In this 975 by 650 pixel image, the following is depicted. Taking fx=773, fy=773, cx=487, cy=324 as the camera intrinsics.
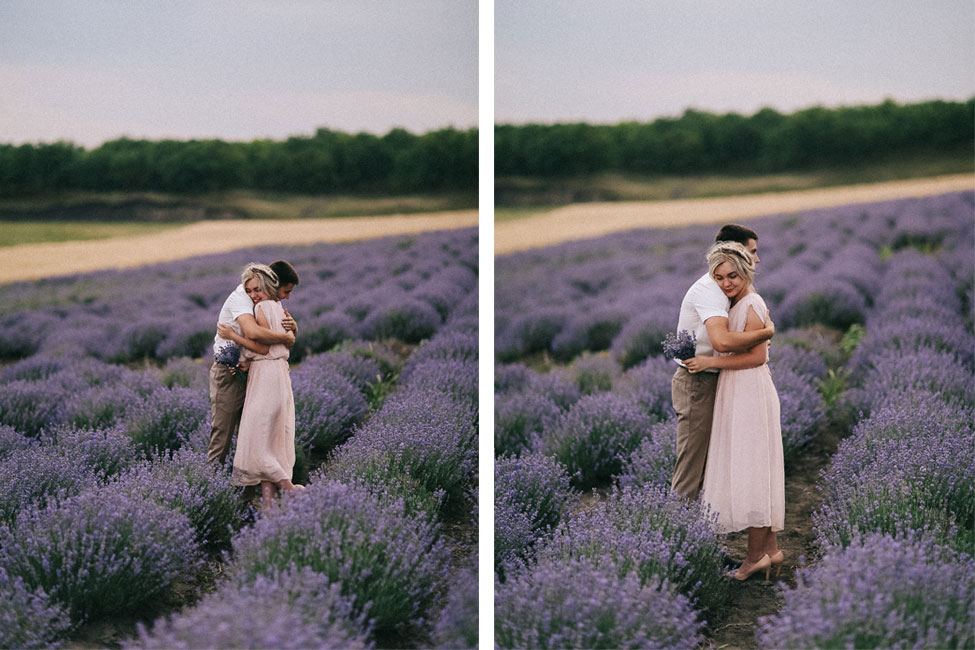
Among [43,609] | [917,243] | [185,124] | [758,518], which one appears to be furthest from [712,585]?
[917,243]

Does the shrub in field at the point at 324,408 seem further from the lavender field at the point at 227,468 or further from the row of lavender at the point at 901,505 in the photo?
the row of lavender at the point at 901,505

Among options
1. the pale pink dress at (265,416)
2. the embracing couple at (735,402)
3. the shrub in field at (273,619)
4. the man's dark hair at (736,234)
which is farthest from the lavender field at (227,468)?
the man's dark hair at (736,234)

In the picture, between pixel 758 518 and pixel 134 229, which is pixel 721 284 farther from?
pixel 134 229

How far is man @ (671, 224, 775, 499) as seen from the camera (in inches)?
105

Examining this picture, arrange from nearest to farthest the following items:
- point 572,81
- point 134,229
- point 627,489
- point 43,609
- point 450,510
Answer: point 43,609 < point 627,489 < point 450,510 < point 134,229 < point 572,81

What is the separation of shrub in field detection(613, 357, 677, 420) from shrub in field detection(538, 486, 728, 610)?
0.98 m

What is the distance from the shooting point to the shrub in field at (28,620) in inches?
91.9

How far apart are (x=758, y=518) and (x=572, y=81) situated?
2788 millimetres

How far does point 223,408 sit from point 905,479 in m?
2.57

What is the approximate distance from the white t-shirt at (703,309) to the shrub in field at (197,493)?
175 cm

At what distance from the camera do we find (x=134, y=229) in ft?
11.9

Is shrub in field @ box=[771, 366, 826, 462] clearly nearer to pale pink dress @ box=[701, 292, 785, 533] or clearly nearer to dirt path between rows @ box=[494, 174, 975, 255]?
pale pink dress @ box=[701, 292, 785, 533]

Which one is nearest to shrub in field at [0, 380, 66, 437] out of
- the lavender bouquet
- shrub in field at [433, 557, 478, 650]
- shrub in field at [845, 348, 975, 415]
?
shrub in field at [433, 557, 478, 650]

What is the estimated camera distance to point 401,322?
3.92 meters
